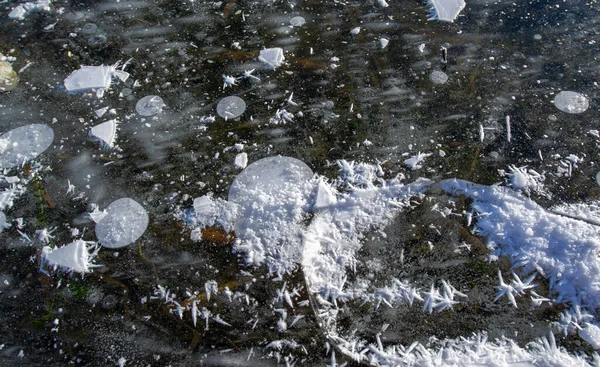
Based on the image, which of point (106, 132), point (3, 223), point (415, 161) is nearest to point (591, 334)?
point (415, 161)

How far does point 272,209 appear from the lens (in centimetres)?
232

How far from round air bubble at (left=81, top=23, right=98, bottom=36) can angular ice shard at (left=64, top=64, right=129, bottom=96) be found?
0.49m

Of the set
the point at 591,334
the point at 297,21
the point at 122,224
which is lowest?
the point at 591,334

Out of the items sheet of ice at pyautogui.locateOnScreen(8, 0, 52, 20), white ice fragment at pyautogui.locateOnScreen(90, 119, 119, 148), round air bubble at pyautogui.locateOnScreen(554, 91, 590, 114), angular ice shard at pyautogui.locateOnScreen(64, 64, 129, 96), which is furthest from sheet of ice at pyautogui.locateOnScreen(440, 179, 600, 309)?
sheet of ice at pyautogui.locateOnScreen(8, 0, 52, 20)

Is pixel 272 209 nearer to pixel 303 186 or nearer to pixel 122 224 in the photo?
pixel 303 186

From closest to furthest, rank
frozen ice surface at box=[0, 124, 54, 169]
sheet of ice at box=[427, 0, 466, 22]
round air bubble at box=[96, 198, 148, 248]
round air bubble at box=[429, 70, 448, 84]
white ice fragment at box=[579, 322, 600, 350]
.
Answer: white ice fragment at box=[579, 322, 600, 350]
round air bubble at box=[96, 198, 148, 248]
frozen ice surface at box=[0, 124, 54, 169]
round air bubble at box=[429, 70, 448, 84]
sheet of ice at box=[427, 0, 466, 22]

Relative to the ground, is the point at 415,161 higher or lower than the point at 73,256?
higher

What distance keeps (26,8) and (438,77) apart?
12.3 ft

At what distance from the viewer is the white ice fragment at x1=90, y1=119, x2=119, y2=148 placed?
2.73 meters

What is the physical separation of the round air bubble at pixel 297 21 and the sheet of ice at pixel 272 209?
4.71 ft

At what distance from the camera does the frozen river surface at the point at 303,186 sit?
1999 mm

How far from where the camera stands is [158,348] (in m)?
1.98

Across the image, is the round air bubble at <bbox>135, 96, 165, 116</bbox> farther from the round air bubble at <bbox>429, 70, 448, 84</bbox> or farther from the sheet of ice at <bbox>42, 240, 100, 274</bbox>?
the round air bubble at <bbox>429, 70, 448, 84</bbox>

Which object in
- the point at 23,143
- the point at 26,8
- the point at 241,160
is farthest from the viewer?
the point at 26,8
